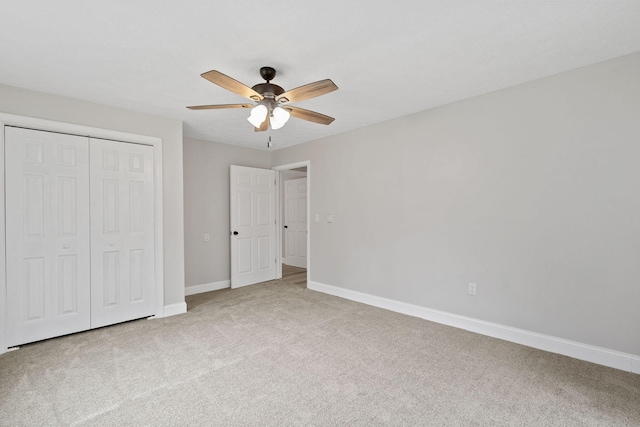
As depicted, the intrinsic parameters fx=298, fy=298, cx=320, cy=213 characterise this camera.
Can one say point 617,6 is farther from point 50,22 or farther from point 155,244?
point 155,244

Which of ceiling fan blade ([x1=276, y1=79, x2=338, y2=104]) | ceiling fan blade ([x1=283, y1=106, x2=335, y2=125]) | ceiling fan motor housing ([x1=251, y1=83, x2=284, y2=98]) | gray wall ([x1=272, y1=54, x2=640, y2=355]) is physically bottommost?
gray wall ([x1=272, y1=54, x2=640, y2=355])

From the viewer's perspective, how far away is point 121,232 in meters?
3.30

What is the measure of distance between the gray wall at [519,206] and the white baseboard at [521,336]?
0.06 meters

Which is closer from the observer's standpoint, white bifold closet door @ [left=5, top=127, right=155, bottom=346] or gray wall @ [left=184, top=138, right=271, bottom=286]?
white bifold closet door @ [left=5, top=127, right=155, bottom=346]

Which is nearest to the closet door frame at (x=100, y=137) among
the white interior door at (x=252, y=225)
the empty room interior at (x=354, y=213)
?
the empty room interior at (x=354, y=213)

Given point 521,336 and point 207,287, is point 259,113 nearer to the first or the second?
point 521,336

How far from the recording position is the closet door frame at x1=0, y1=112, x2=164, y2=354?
2650 millimetres

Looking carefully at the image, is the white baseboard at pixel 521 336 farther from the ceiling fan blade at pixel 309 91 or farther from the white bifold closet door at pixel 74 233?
the white bifold closet door at pixel 74 233

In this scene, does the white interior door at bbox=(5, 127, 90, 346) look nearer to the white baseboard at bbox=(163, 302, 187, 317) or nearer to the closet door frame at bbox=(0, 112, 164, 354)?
the closet door frame at bbox=(0, 112, 164, 354)

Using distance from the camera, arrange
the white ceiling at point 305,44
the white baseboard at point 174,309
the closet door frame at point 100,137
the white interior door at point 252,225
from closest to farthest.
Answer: the white ceiling at point 305,44 → the closet door frame at point 100,137 → the white baseboard at point 174,309 → the white interior door at point 252,225

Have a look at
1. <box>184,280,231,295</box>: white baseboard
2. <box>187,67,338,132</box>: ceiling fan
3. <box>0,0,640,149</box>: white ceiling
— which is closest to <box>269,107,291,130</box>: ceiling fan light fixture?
<box>187,67,338,132</box>: ceiling fan

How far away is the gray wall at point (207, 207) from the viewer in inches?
177

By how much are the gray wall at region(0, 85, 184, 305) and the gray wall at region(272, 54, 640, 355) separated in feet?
7.64

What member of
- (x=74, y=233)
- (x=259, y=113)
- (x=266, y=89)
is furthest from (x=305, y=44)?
(x=74, y=233)
